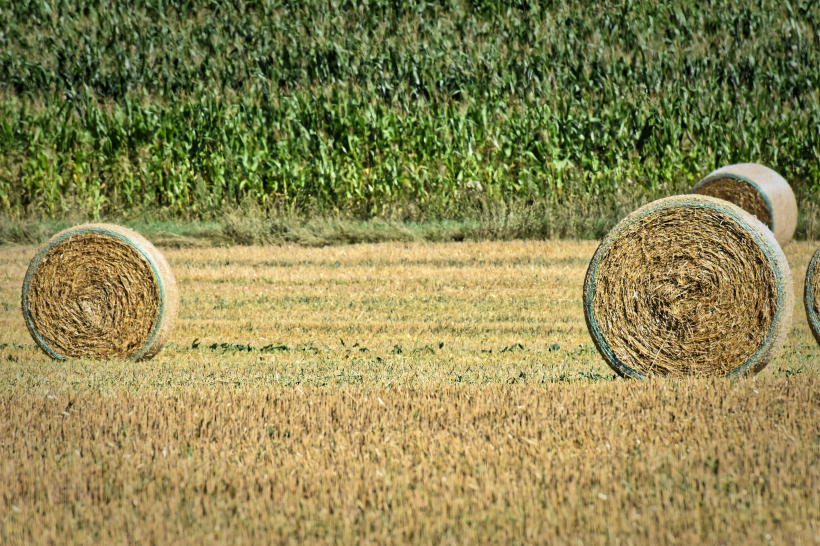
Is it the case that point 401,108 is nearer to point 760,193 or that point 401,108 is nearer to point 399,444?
point 760,193

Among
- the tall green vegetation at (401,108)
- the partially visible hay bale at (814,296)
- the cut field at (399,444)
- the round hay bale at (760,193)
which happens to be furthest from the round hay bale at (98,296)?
the round hay bale at (760,193)

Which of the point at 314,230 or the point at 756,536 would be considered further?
the point at 314,230

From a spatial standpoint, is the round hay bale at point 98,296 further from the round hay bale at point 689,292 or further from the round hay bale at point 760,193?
the round hay bale at point 760,193

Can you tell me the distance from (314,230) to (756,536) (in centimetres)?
1212

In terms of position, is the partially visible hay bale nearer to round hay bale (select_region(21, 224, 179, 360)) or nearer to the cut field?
the cut field

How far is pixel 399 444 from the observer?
5.39m

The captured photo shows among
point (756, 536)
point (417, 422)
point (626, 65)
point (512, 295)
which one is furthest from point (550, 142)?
point (756, 536)

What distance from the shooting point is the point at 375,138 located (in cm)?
1777

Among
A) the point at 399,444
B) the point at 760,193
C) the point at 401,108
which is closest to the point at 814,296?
the point at 399,444

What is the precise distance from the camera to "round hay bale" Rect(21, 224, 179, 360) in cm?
847

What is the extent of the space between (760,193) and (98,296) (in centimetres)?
1009

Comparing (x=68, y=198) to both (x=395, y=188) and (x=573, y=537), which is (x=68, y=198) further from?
(x=573, y=537)

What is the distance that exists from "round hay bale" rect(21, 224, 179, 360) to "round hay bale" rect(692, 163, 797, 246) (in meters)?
9.43

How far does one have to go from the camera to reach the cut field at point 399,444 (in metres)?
4.22
